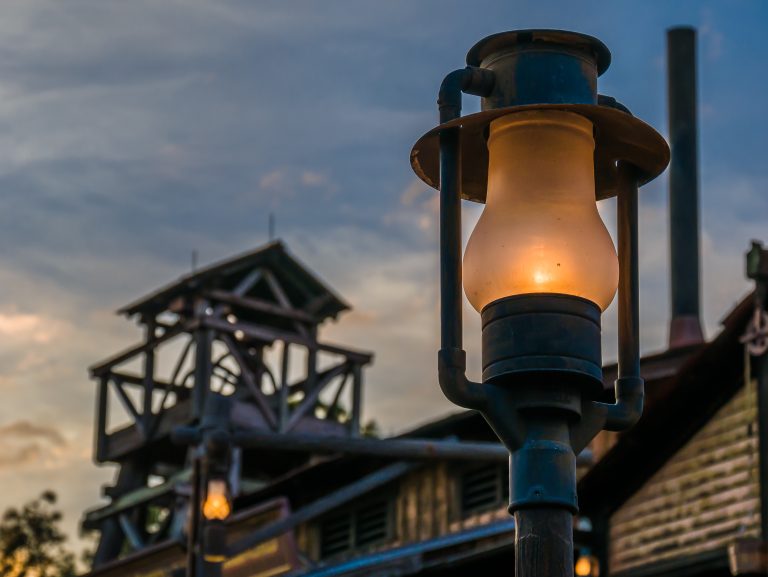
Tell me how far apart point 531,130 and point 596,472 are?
15.9m

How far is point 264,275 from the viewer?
34781mm

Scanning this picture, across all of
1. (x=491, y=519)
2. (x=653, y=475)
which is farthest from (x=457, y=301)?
(x=491, y=519)

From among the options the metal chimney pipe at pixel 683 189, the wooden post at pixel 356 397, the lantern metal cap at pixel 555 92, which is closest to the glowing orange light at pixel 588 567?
the metal chimney pipe at pixel 683 189

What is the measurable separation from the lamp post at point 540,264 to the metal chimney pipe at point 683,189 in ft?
80.9

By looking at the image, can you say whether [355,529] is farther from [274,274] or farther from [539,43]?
[539,43]

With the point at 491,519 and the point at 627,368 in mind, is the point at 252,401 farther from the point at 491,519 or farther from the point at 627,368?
the point at 627,368

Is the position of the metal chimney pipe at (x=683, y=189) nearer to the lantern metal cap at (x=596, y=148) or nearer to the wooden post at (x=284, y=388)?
the wooden post at (x=284, y=388)

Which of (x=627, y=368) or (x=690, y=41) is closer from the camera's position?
(x=627, y=368)

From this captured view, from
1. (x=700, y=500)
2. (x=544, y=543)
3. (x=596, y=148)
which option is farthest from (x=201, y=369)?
(x=544, y=543)

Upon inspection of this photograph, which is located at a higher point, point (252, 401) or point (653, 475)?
point (252, 401)

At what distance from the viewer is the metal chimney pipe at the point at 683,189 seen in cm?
3100

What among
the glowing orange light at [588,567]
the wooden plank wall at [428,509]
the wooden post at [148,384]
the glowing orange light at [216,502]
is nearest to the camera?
the glowing orange light at [216,502]

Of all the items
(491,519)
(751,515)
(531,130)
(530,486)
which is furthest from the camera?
(491,519)

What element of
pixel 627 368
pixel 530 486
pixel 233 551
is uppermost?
pixel 233 551
